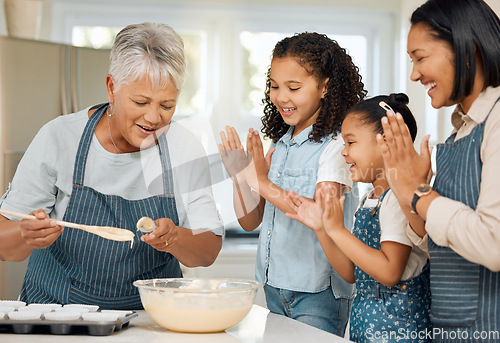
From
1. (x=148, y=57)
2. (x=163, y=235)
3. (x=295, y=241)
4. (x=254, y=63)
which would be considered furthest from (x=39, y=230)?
(x=254, y=63)

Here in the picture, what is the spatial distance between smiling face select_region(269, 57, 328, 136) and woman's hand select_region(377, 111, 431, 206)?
0.44 meters

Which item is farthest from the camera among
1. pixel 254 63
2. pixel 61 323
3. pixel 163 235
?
pixel 254 63

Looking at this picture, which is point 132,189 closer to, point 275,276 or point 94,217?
point 94,217

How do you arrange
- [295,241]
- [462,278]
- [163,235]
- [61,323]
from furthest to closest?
[295,241] → [163,235] → [462,278] → [61,323]

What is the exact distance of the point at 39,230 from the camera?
1312 mm

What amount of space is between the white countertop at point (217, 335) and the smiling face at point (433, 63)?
22.7 inches

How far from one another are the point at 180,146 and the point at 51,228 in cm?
47

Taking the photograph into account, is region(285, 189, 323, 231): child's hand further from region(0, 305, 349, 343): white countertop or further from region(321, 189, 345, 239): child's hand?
region(0, 305, 349, 343): white countertop

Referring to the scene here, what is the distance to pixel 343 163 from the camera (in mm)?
1704

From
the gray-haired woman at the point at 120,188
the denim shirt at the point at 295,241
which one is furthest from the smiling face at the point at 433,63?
the gray-haired woman at the point at 120,188

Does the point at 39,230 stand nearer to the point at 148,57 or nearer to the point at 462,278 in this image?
the point at 148,57

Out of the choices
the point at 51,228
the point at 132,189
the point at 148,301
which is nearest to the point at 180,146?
the point at 132,189

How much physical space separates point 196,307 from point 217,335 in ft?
0.26

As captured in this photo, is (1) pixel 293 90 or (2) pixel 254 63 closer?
(1) pixel 293 90
